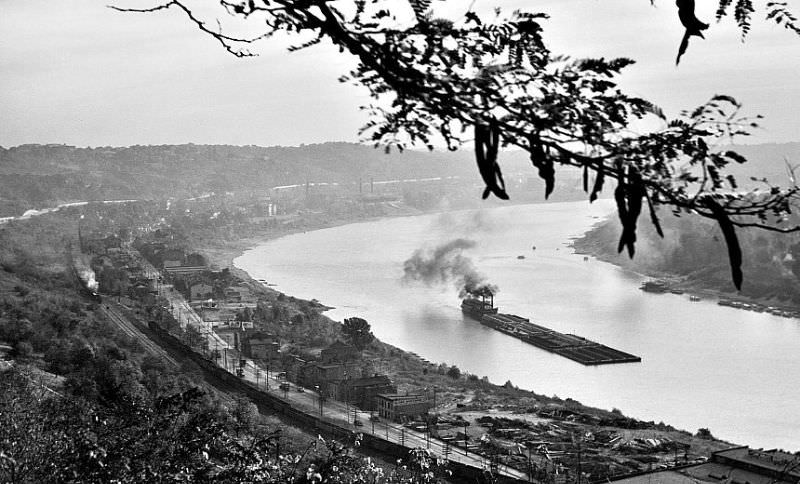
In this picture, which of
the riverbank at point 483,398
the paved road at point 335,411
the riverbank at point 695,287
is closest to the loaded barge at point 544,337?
the riverbank at point 695,287

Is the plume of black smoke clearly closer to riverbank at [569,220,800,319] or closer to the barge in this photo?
the barge

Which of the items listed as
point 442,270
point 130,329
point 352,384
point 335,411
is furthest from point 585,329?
point 442,270

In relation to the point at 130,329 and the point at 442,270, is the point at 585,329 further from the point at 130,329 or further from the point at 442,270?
the point at 442,270

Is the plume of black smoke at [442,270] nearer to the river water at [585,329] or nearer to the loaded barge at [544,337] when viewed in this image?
the river water at [585,329]

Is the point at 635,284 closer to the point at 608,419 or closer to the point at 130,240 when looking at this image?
the point at 608,419

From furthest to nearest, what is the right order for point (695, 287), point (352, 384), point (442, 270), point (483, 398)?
point (442, 270)
point (695, 287)
point (352, 384)
point (483, 398)

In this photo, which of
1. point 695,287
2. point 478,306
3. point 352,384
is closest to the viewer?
point 352,384

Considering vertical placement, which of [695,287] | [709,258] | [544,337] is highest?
[709,258]
